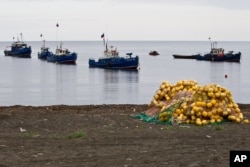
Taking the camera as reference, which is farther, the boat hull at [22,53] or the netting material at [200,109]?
the boat hull at [22,53]

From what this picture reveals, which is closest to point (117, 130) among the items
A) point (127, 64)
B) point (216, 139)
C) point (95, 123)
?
point (95, 123)

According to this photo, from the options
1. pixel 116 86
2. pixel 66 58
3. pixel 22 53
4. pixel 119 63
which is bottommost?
pixel 116 86

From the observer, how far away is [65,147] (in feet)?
38.9

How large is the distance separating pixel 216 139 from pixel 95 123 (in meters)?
4.15

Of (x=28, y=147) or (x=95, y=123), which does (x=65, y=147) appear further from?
(x=95, y=123)

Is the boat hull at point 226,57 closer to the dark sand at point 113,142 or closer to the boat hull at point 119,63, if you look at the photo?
the boat hull at point 119,63

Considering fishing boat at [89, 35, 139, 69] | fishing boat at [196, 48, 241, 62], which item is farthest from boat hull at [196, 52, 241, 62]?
fishing boat at [89, 35, 139, 69]

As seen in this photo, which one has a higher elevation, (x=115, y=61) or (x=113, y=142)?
(x=115, y=61)

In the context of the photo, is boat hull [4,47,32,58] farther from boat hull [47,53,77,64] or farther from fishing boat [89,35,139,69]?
fishing boat [89,35,139,69]

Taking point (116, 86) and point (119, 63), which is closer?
point (116, 86)

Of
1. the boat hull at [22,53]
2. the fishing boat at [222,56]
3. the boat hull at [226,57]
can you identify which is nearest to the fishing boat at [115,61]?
the fishing boat at [222,56]

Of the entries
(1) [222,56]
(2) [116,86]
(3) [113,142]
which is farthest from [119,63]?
(3) [113,142]

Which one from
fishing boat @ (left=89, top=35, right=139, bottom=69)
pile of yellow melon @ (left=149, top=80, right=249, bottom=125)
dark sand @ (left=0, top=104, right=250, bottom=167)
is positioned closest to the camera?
dark sand @ (left=0, top=104, right=250, bottom=167)

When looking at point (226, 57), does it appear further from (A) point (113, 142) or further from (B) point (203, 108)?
(A) point (113, 142)
